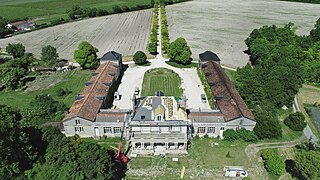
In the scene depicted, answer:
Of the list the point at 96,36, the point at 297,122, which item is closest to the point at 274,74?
the point at 297,122

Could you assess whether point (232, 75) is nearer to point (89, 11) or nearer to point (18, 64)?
point (18, 64)

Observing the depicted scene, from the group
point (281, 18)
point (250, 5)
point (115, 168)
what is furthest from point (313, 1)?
point (115, 168)

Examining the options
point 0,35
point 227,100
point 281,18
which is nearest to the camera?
point 227,100

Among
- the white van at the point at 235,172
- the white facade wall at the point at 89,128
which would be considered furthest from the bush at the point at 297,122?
the white facade wall at the point at 89,128

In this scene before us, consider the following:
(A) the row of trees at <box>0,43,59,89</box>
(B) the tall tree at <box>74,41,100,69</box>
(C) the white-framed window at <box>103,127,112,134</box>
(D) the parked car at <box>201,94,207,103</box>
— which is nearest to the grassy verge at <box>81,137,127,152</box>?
(C) the white-framed window at <box>103,127,112,134</box>

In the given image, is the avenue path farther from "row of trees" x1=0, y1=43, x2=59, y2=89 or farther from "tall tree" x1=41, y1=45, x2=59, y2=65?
"row of trees" x1=0, y1=43, x2=59, y2=89

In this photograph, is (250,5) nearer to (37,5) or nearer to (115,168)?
(37,5)
